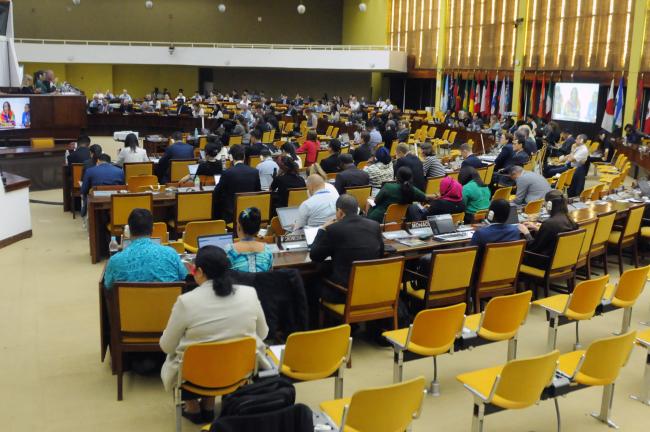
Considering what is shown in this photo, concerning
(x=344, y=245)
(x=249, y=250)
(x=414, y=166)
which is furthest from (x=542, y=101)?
(x=249, y=250)

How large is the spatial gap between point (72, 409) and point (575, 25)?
18.0 metres

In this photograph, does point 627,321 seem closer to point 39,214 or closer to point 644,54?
point 39,214

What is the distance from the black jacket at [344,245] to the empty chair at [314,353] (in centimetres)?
117

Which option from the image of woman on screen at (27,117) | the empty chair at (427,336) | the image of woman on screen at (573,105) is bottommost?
the empty chair at (427,336)

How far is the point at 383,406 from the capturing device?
10.4 ft

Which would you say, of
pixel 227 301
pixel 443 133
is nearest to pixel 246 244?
pixel 227 301

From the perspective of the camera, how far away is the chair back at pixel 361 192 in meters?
8.33

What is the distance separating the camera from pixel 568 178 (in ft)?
37.2

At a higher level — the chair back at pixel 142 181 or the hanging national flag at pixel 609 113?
the hanging national flag at pixel 609 113

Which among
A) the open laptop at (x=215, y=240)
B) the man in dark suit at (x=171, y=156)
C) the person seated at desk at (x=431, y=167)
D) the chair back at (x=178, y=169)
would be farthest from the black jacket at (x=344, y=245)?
the man in dark suit at (x=171, y=156)

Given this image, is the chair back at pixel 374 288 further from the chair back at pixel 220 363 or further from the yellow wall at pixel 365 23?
the yellow wall at pixel 365 23

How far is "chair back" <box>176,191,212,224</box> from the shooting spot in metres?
7.87

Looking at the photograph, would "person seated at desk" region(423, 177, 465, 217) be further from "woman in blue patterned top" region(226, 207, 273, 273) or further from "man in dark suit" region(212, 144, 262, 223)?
"woman in blue patterned top" region(226, 207, 273, 273)

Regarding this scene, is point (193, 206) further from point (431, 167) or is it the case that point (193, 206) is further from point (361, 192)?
point (431, 167)
